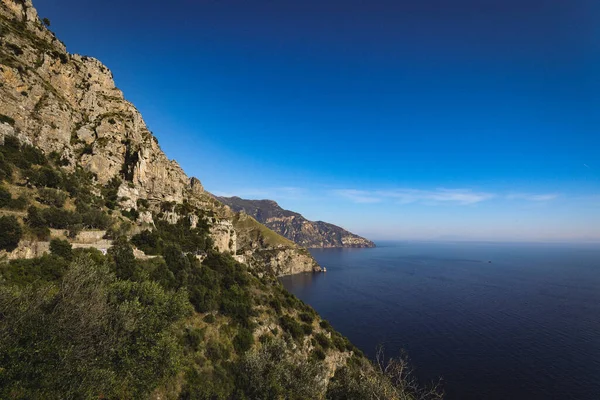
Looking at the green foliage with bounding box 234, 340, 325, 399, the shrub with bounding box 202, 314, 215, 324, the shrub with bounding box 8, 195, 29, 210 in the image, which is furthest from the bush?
the shrub with bounding box 8, 195, 29, 210

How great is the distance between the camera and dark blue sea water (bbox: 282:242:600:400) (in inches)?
2024

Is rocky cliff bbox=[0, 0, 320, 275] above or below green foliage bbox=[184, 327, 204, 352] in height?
above

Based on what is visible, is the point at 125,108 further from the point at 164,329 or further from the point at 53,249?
the point at 164,329

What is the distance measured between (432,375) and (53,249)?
67116mm

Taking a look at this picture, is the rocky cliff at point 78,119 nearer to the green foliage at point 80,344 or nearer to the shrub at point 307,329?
the shrub at point 307,329

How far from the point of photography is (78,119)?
56.8 meters

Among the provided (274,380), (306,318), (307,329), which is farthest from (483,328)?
(274,380)

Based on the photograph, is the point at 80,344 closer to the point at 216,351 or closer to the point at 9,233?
the point at 9,233

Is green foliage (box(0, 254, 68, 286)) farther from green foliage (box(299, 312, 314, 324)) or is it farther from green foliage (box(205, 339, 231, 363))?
green foliage (box(299, 312, 314, 324))

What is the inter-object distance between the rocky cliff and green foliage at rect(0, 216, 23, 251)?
18.6 metres

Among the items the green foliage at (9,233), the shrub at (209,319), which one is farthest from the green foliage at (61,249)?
the shrub at (209,319)

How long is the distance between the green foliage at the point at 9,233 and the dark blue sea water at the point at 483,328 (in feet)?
222

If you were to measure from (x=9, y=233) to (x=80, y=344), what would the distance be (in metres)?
18.5

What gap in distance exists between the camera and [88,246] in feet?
115
